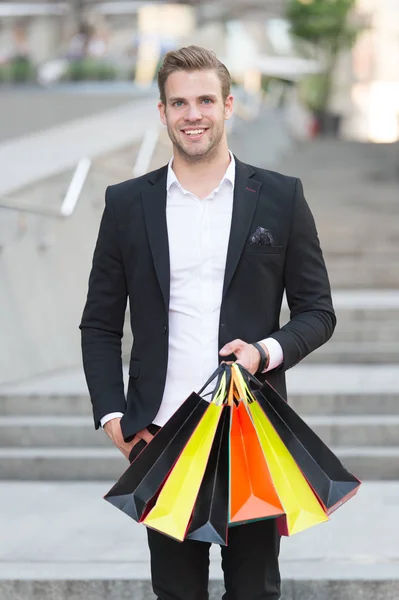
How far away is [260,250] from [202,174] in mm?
280

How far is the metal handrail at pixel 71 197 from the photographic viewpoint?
6.74 m

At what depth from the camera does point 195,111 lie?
287 cm

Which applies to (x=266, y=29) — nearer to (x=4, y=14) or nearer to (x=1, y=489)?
(x=4, y=14)

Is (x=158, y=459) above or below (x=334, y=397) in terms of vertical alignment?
above

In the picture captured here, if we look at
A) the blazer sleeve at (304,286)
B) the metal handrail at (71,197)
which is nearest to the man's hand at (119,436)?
the blazer sleeve at (304,286)

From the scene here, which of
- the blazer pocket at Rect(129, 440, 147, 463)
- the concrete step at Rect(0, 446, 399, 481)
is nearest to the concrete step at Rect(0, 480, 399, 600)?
the concrete step at Rect(0, 446, 399, 481)

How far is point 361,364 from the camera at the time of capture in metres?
7.02

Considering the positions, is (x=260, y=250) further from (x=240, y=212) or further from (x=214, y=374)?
(x=214, y=374)

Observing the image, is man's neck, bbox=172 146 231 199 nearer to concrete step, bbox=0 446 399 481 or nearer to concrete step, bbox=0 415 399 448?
concrete step, bbox=0 446 399 481

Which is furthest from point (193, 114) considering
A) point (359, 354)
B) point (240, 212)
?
point (359, 354)

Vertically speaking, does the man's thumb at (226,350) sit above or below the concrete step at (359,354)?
above

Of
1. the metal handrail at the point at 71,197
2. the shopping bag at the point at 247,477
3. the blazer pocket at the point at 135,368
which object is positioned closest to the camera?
the shopping bag at the point at 247,477

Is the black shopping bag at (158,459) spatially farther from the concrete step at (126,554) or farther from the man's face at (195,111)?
the concrete step at (126,554)

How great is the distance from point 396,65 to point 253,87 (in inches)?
800
